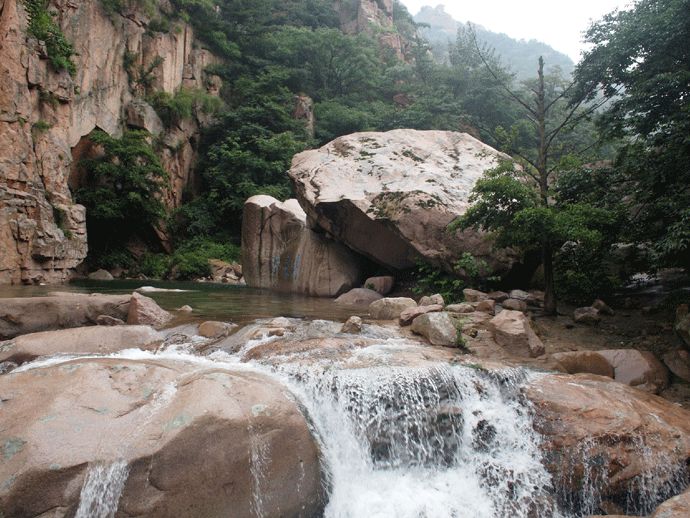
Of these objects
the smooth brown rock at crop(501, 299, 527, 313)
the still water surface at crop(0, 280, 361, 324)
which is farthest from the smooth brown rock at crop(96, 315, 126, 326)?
the smooth brown rock at crop(501, 299, 527, 313)

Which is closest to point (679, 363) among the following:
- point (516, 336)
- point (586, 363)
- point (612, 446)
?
point (586, 363)

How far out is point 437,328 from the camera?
6324mm

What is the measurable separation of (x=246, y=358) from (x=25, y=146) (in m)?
12.9

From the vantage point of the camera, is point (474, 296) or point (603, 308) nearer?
point (603, 308)

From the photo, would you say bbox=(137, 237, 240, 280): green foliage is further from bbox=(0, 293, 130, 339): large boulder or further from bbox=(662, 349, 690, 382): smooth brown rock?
bbox=(662, 349, 690, 382): smooth brown rock

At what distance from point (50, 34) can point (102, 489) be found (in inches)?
677

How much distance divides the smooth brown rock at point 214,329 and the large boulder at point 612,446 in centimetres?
417

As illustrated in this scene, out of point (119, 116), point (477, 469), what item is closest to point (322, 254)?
point (477, 469)

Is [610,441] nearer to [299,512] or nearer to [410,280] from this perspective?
[299,512]

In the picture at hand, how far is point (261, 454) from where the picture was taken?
11.6 ft

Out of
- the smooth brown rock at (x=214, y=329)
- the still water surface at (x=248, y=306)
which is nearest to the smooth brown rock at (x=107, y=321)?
the still water surface at (x=248, y=306)

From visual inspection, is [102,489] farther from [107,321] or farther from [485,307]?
[485,307]

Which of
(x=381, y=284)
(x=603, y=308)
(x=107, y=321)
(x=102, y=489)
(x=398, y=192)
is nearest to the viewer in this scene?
(x=102, y=489)

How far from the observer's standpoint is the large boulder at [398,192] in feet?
33.2
